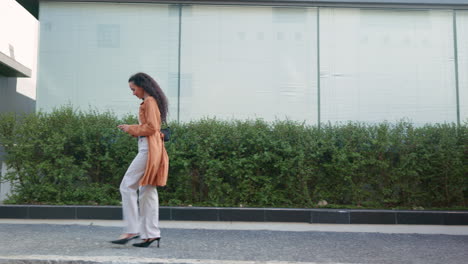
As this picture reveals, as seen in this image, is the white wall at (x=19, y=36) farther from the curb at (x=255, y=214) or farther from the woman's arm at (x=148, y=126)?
the woman's arm at (x=148, y=126)

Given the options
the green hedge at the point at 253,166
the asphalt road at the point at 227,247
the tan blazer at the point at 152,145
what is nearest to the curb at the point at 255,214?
the green hedge at the point at 253,166

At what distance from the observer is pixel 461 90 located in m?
9.48

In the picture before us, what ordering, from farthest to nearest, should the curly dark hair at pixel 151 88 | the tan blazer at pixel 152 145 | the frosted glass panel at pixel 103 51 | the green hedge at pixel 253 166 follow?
the frosted glass panel at pixel 103 51 → the green hedge at pixel 253 166 → the curly dark hair at pixel 151 88 → the tan blazer at pixel 152 145

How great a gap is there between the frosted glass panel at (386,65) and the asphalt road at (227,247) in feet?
13.9

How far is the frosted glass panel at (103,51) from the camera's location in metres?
9.45

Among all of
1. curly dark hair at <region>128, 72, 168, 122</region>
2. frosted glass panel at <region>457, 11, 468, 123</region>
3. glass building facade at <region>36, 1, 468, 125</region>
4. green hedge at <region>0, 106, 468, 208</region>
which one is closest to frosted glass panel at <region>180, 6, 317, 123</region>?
glass building facade at <region>36, 1, 468, 125</region>

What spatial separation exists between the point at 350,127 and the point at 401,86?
301 centimetres

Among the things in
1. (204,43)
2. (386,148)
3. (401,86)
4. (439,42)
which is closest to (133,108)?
(204,43)

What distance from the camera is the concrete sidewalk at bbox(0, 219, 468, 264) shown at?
4.02m

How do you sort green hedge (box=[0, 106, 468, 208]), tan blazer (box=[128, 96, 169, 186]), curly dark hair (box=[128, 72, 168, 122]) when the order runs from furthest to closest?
green hedge (box=[0, 106, 468, 208])
curly dark hair (box=[128, 72, 168, 122])
tan blazer (box=[128, 96, 169, 186])

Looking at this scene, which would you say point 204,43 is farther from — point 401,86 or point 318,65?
point 401,86

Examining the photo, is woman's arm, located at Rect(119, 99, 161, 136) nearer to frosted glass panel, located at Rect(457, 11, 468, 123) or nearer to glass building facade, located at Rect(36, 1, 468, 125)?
glass building facade, located at Rect(36, 1, 468, 125)

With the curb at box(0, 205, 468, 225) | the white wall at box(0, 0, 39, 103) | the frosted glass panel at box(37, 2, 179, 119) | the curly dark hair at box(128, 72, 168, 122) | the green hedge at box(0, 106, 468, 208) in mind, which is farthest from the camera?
the white wall at box(0, 0, 39, 103)

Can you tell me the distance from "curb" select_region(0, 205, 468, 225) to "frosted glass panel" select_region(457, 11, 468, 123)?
3.89 metres
